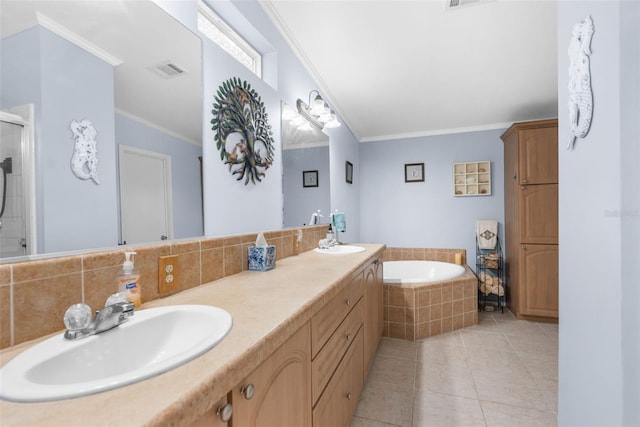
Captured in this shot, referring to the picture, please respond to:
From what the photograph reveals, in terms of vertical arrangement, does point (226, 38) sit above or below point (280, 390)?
above

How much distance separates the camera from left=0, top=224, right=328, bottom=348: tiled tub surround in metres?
0.58

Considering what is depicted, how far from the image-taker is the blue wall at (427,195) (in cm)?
370

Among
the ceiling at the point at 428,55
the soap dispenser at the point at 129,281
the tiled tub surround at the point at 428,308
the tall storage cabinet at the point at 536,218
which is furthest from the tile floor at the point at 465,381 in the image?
the ceiling at the point at 428,55

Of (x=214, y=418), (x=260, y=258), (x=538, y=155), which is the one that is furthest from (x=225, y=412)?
(x=538, y=155)

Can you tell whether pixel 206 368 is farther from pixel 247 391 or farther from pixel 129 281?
pixel 129 281

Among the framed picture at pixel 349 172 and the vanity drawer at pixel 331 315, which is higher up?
the framed picture at pixel 349 172

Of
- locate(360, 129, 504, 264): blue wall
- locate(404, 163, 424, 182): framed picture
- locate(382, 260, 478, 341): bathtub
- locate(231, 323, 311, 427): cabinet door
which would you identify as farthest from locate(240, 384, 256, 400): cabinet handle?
locate(404, 163, 424, 182): framed picture

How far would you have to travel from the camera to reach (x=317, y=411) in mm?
972

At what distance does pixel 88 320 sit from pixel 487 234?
3.99 m

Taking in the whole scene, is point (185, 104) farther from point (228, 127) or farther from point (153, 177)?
point (153, 177)

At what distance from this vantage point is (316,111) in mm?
2352

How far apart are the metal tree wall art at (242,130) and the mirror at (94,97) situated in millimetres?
195

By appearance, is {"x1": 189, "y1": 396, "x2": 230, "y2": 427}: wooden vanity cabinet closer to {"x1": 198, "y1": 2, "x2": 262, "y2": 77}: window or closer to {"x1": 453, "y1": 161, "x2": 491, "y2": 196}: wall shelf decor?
{"x1": 198, "y1": 2, "x2": 262, "y2": 77}: window

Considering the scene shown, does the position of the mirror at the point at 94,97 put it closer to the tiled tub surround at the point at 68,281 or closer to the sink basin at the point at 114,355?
the tiled tub surround at the point at 68,281
